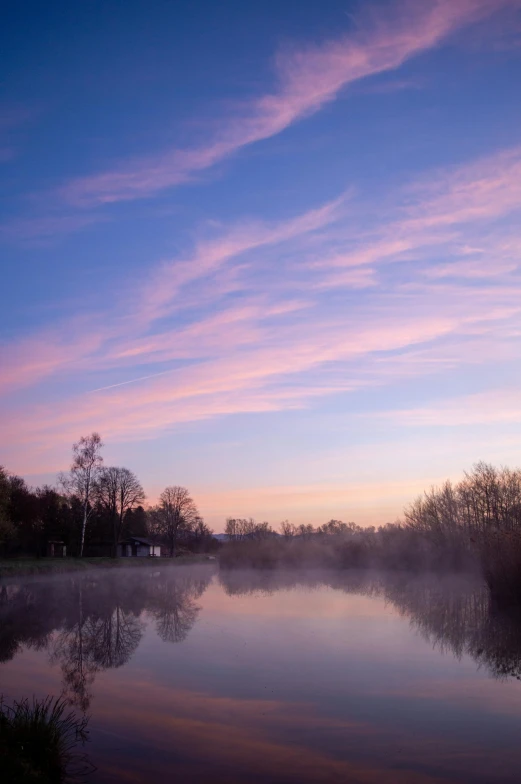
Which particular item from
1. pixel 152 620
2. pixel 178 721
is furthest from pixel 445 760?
pixel 152 620

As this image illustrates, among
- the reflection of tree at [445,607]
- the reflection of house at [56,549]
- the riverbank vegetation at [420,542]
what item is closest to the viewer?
the reflection of tree at [445,607]

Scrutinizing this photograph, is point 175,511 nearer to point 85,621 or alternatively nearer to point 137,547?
point 137,547

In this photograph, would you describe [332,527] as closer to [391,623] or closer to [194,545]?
[194,545]

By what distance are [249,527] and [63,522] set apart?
5458 cm

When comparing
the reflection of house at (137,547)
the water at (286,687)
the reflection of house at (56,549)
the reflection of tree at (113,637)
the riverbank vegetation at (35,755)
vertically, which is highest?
the riverbank vegetation at (35,755)

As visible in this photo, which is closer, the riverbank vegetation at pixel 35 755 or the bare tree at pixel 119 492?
the riverbank vegetation at pixel 35 755

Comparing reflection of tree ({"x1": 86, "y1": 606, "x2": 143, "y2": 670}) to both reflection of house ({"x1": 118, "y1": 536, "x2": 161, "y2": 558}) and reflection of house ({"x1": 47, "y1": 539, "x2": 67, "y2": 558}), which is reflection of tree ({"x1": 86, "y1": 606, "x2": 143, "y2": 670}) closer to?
reflection of house ({"x1": 47, "y1": 539, "x2": 67, "y2": 558})

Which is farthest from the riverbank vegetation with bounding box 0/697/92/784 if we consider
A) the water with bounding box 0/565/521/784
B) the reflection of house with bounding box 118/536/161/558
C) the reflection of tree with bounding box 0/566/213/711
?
the reflection of house with bounding box 118/536/161/558

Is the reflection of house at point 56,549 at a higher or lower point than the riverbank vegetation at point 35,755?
lower

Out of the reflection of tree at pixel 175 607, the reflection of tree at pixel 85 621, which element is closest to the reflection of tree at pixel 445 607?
the reflection of tree at pixel 175 607

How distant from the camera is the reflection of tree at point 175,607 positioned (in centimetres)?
1938

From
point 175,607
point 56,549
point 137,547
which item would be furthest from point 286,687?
point 137,547

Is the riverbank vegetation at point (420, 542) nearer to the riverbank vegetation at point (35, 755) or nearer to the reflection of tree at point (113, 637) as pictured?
the reflection of tree at point (113, 637)

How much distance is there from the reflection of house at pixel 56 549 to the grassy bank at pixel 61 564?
255 inches
